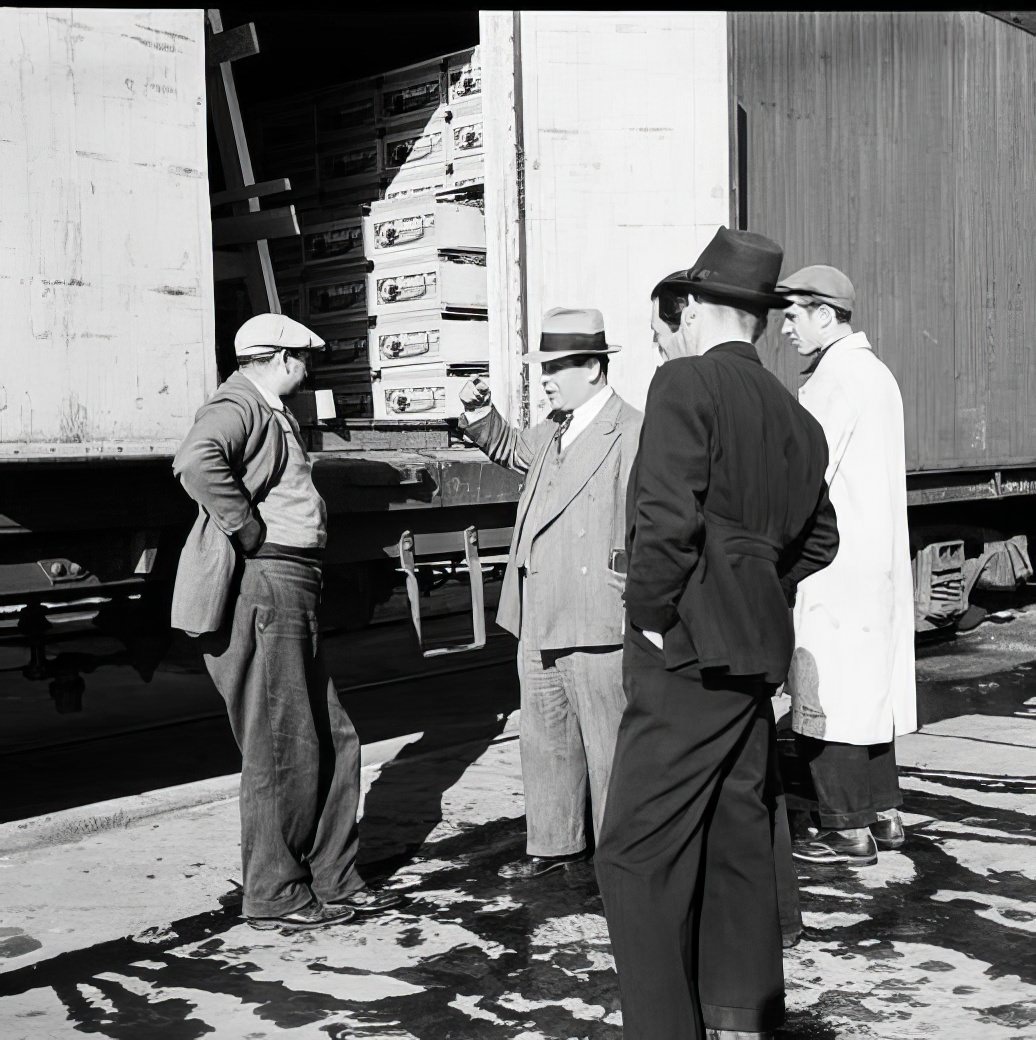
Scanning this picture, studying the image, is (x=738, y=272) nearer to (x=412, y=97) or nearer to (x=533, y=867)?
(x=533, y=867)

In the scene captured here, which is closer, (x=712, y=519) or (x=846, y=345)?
(x=712, y=519)

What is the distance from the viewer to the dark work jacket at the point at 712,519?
107 inches

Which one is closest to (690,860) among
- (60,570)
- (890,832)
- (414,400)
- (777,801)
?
(777,801)

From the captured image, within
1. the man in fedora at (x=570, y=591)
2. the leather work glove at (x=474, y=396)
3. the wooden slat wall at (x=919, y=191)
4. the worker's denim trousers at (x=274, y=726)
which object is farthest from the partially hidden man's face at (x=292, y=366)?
the wooden slat wall at (x=919, y=191)

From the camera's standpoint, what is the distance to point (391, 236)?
7285mm

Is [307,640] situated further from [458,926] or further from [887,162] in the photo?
[887,162]

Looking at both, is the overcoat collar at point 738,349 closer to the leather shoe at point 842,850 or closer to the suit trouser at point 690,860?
the suit trouser at point 690,860

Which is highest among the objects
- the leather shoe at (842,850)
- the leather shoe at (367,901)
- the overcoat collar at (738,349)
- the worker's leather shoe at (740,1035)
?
the overcoat collar at (738,349)

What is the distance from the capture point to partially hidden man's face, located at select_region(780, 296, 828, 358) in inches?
185

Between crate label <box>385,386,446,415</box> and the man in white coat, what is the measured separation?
2715mm

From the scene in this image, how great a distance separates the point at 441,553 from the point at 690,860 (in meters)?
3.61

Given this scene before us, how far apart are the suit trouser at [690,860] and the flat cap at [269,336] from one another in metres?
1.80

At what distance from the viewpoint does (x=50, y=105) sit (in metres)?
4.59

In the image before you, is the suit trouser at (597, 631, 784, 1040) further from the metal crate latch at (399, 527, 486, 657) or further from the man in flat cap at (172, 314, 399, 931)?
the metal crate latch at (399, 527, 486, 657)
